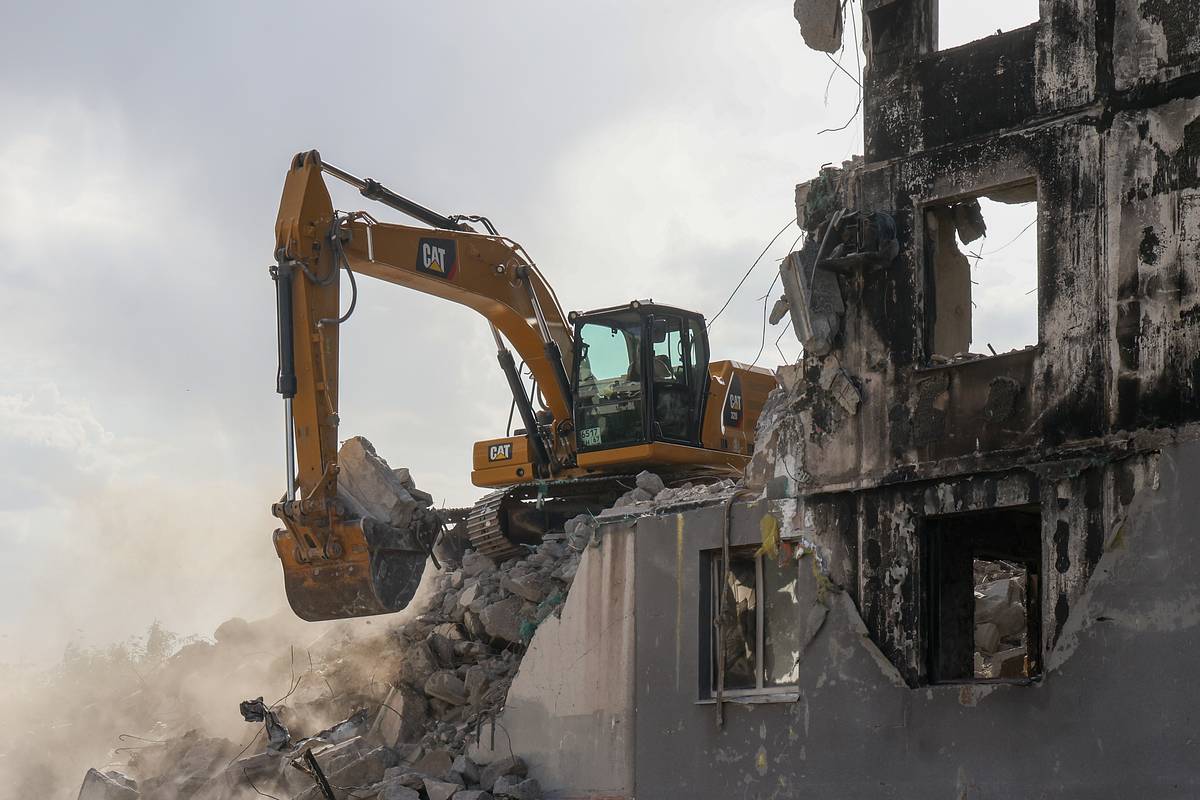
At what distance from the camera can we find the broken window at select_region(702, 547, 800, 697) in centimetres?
1398

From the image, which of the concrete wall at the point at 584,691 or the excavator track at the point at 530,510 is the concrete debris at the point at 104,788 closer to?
the concrete wall at the point at 584,691

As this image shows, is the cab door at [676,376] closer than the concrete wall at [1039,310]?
No

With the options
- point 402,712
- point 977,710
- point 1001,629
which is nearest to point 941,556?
point 977,710

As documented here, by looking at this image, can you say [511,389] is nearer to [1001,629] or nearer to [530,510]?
[530,510]

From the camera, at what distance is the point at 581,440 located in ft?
68.7

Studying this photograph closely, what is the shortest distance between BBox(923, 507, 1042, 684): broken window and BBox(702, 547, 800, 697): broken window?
135 centimetres

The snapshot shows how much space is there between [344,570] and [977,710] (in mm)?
7474

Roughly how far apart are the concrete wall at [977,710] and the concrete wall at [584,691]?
1.47 ft

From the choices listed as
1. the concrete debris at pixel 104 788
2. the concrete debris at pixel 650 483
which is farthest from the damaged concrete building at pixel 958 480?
the concrete debris at pixel 104 788

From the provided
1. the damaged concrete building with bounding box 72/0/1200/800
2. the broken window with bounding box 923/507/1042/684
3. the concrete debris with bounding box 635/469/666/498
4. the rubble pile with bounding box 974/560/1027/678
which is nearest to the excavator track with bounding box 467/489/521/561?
the concrete debris with bounding box 635/469/666/498

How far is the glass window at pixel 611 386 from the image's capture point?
20.5 meters

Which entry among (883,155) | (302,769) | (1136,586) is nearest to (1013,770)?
(1136,586)

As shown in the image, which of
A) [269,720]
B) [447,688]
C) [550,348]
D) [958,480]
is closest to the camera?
[958,480]

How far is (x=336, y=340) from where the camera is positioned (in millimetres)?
18406
